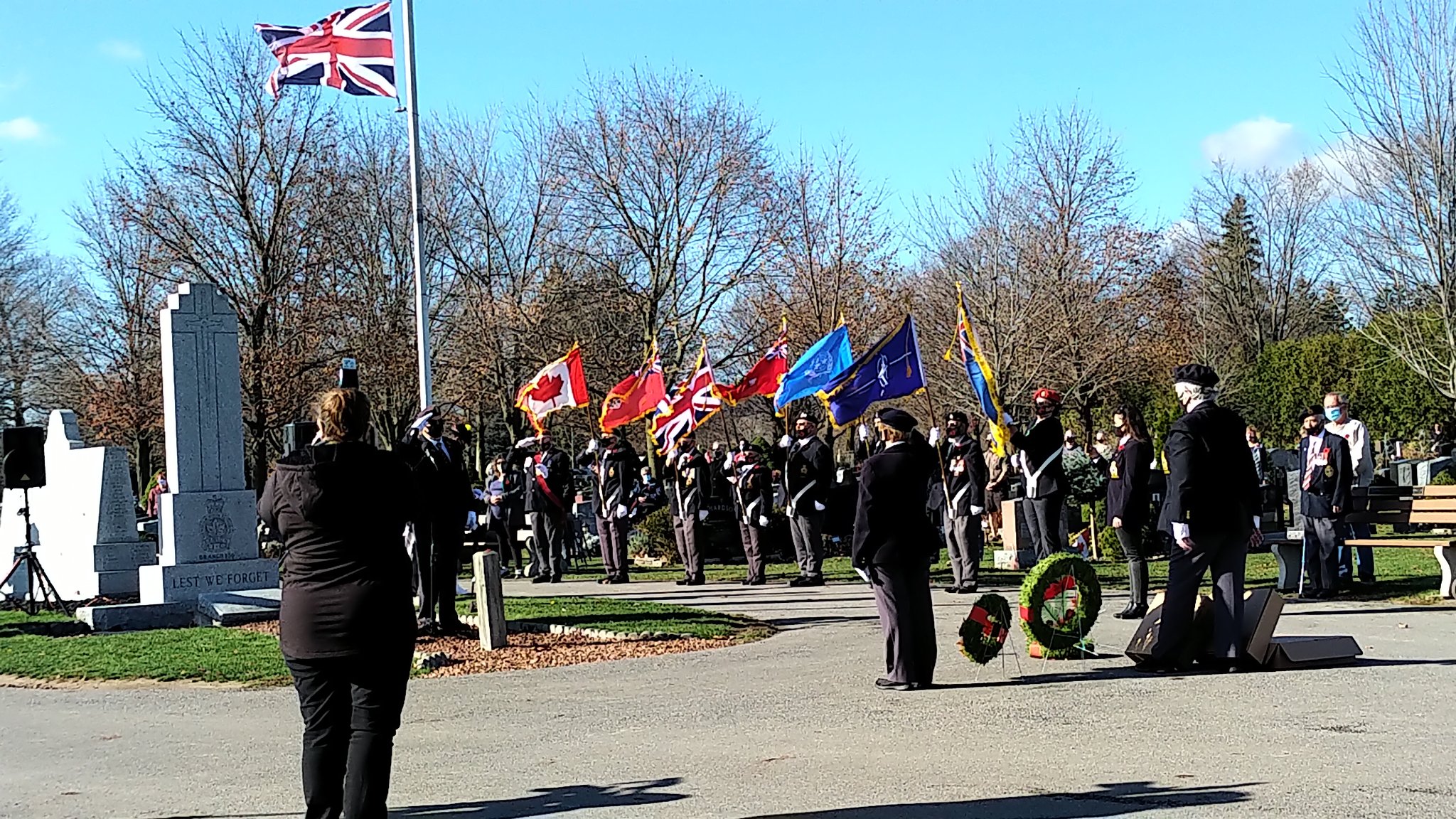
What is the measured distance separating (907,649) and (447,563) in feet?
18.1

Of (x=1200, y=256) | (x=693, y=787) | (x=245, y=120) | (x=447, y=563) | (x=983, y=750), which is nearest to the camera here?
(x=693, y=787)

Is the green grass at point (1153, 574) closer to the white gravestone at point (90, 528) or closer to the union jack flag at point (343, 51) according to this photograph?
the white gravestone at point (90, 528)

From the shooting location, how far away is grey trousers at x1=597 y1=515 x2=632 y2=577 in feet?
65.2

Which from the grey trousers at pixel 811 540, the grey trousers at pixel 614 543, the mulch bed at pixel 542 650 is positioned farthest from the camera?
the grey trousers at pixel 614 543

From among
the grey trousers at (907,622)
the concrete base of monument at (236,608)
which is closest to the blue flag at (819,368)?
the concrete base of monument at (236,608)

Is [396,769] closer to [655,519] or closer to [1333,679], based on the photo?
[1333,679]

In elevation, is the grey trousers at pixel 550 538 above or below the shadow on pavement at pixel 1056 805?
above

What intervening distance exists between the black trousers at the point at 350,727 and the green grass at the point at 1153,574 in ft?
39.2

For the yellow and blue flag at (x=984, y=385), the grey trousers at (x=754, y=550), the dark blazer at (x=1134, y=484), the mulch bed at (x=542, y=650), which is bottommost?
the mulch bed at (x=542, y=650)

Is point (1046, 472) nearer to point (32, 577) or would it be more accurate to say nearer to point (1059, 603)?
point (1059, 603)

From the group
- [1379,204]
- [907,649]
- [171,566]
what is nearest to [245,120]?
[171,566]

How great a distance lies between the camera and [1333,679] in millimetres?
10078

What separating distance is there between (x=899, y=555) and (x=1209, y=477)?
225cm

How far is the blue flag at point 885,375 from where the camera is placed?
17.9 metres
